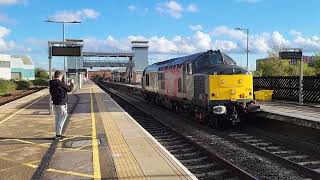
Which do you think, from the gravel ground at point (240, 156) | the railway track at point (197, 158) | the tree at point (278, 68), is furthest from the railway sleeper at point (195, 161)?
the tree at point (278, 68)

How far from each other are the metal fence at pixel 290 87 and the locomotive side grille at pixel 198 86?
10298 mm

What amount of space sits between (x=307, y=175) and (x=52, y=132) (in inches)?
334

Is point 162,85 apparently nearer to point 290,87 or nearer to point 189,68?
point 189,68

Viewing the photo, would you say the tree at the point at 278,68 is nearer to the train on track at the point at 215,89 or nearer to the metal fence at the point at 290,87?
the metal fence at the point at 290,87

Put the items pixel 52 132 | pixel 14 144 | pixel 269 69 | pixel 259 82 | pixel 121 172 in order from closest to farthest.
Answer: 1. pixel 121 172
2. pixel 14 144
3. pixel 52 132
4. pixel 259 82
5. pixel 269 69

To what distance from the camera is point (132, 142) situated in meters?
13.3

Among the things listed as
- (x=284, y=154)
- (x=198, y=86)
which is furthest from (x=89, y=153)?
(x=198, y=86)

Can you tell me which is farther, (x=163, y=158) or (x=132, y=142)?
(x=132, y=142)

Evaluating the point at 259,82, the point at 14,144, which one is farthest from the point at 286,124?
the point at 259,82

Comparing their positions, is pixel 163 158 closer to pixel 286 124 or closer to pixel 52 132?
pixel 52 132

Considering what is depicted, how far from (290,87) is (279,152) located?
18.2 meters

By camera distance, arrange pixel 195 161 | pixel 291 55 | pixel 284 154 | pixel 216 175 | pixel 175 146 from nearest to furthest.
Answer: pixel 216 175 < pixel 195 161 < pixel 284 154 < pixel 175 146 < pixel 291 55

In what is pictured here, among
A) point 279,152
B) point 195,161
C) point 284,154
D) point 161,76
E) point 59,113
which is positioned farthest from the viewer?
point 161,76

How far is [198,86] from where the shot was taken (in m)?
19.7
